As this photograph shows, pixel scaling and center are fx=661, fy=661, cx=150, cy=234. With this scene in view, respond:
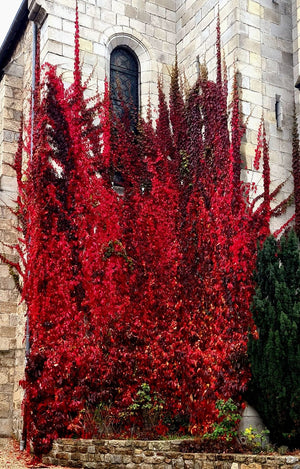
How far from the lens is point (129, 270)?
10.6 metres

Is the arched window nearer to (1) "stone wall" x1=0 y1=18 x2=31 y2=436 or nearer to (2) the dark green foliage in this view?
(1) "stone wall" x1=0 y1=18 x2=31 y2=436

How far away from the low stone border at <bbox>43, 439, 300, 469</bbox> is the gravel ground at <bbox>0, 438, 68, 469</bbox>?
307mm

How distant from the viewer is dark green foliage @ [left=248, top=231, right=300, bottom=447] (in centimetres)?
842

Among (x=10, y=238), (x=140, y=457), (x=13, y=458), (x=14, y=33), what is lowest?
(x=13, y=458)

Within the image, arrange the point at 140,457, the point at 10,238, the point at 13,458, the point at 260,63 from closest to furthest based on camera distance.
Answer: the point at 140,457 → the point at 13,458 → the point at 260,63 → the point at 10,238

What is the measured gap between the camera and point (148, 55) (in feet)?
40.4

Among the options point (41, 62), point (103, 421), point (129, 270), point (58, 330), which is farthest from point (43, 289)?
point (41, 62)

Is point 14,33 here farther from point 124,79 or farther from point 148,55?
point 148,55

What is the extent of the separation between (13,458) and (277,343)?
425cm

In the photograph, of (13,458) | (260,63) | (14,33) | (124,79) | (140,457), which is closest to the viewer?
(140,457)

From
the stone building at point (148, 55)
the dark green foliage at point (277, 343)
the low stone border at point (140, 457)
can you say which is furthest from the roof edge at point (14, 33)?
the low stone border at point (140, 457)

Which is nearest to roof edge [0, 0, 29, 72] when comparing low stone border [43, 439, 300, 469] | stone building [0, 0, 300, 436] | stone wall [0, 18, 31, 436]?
stone building [0, 0, 300, 436]

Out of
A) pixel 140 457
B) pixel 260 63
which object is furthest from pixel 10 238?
pixel 260 63

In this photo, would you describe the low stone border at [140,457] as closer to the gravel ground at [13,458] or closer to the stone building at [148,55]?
the gravel ground at [13,458]
